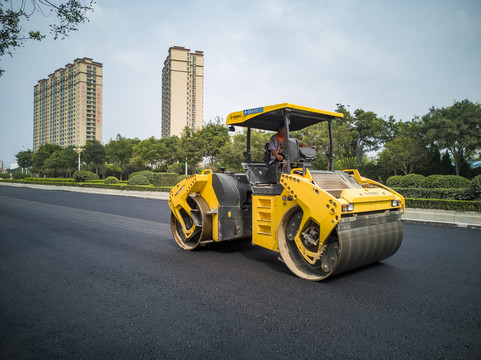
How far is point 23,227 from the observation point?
8.61 metres

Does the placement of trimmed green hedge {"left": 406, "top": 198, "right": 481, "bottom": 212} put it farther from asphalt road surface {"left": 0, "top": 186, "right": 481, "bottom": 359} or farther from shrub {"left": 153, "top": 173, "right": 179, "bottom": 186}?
shrub {"left": 153, "top": 173, "right": 179, "bottom": 186}

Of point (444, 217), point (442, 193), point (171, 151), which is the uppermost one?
point (171, 151)

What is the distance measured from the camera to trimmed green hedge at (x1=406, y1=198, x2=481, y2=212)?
9.93m

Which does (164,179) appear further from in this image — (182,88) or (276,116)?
(182,88)

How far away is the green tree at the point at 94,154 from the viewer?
65.9 metres

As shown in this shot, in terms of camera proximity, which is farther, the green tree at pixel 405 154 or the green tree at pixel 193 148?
the green tree at pixel 193 148

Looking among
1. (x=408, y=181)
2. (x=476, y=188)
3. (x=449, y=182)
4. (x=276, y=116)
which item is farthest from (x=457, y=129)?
(x=276, y=116)

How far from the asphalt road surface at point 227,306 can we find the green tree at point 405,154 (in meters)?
25.7

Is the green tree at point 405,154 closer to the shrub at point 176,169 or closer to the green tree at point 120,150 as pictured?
the shrub at point 176,169

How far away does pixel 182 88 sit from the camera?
112562 mm

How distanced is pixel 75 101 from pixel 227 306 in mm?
142568

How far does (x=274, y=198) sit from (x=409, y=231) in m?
5.32

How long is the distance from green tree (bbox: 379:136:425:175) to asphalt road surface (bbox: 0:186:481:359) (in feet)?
84.4

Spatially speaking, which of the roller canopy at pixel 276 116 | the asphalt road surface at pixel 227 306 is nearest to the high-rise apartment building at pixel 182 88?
the roller canopy at pixel 276 116
